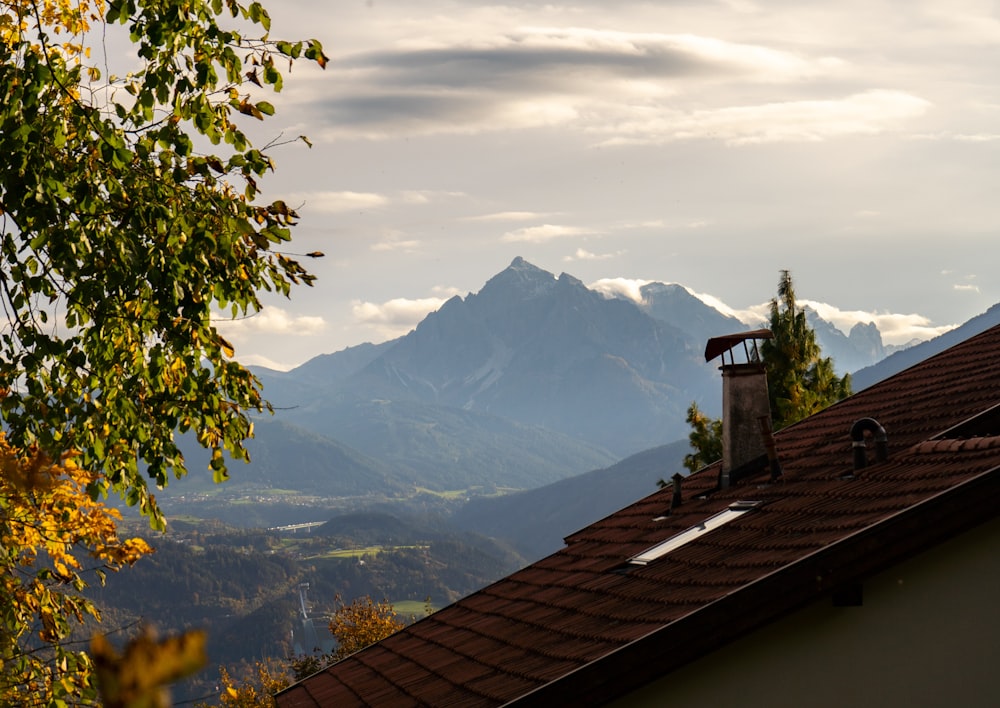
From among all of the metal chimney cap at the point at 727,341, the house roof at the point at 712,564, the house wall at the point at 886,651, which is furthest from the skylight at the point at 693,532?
the house wall at the point at 886,651

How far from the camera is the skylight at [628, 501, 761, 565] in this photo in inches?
325

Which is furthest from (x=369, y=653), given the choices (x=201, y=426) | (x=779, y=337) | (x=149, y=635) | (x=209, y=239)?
(x=779, y=337)

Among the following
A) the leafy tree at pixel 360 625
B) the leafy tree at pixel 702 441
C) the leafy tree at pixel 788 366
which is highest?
the leafy tree at pixel 788 366

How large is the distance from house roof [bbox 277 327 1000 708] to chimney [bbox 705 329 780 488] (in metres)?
0.21

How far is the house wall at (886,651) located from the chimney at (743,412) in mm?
4264

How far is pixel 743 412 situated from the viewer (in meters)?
10.1

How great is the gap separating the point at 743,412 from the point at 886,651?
463 centimetres

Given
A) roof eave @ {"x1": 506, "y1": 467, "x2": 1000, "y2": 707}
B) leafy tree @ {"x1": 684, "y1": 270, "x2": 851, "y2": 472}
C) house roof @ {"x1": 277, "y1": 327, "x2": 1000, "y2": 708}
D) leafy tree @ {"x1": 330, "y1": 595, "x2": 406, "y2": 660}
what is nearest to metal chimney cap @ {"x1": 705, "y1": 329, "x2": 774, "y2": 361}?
house roof @ {"x1": 277, "y1": 327, "x2": 1000, "y2": 708}

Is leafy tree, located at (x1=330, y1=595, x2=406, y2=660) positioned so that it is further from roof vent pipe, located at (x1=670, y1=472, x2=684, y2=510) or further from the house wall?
the house wall

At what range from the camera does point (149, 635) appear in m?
0.99

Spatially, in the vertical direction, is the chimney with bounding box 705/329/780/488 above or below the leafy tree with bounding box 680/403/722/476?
above

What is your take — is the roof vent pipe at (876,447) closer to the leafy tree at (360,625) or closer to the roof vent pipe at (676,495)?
the roof vent pipe at (676,495)

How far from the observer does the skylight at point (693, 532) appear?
8.26 meters

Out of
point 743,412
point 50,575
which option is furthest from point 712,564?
point 50,575
